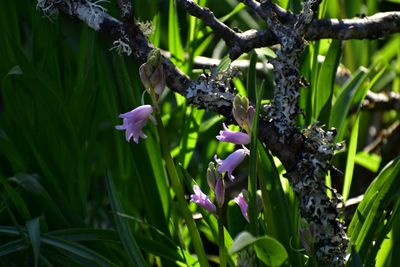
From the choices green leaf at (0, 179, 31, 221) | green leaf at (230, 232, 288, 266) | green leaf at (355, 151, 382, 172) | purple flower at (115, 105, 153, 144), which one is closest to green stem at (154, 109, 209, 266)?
purple flower at (115, 105, 153, 144)

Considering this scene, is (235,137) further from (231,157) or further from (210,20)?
(210,20)

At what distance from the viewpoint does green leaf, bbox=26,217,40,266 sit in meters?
1.20

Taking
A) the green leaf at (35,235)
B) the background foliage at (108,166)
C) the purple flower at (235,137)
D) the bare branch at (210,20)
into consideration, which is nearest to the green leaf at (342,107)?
the background foliage at (108,166)

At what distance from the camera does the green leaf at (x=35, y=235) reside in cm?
120

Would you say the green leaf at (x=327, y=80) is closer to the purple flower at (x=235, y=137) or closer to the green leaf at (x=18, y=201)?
the purple flower at (x=235, y=137)

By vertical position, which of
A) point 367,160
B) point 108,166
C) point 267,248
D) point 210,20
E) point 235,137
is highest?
point 210,20

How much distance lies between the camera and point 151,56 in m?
1.04

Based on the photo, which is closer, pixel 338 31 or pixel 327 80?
pixel 338 31

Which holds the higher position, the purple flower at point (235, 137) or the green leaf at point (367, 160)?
the purple flower at point (235, 137)

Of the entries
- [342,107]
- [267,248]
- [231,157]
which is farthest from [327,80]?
[267,248]

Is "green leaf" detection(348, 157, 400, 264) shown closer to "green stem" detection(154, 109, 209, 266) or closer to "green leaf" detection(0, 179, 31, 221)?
"green stem" detection(154, 109, 209, 266)

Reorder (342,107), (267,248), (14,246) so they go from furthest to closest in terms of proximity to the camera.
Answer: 1. (342,107)
2. (14,246)
3. (267,248)

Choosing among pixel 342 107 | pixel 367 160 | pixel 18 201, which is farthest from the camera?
pixel 367 160

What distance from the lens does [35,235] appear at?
1226mm
